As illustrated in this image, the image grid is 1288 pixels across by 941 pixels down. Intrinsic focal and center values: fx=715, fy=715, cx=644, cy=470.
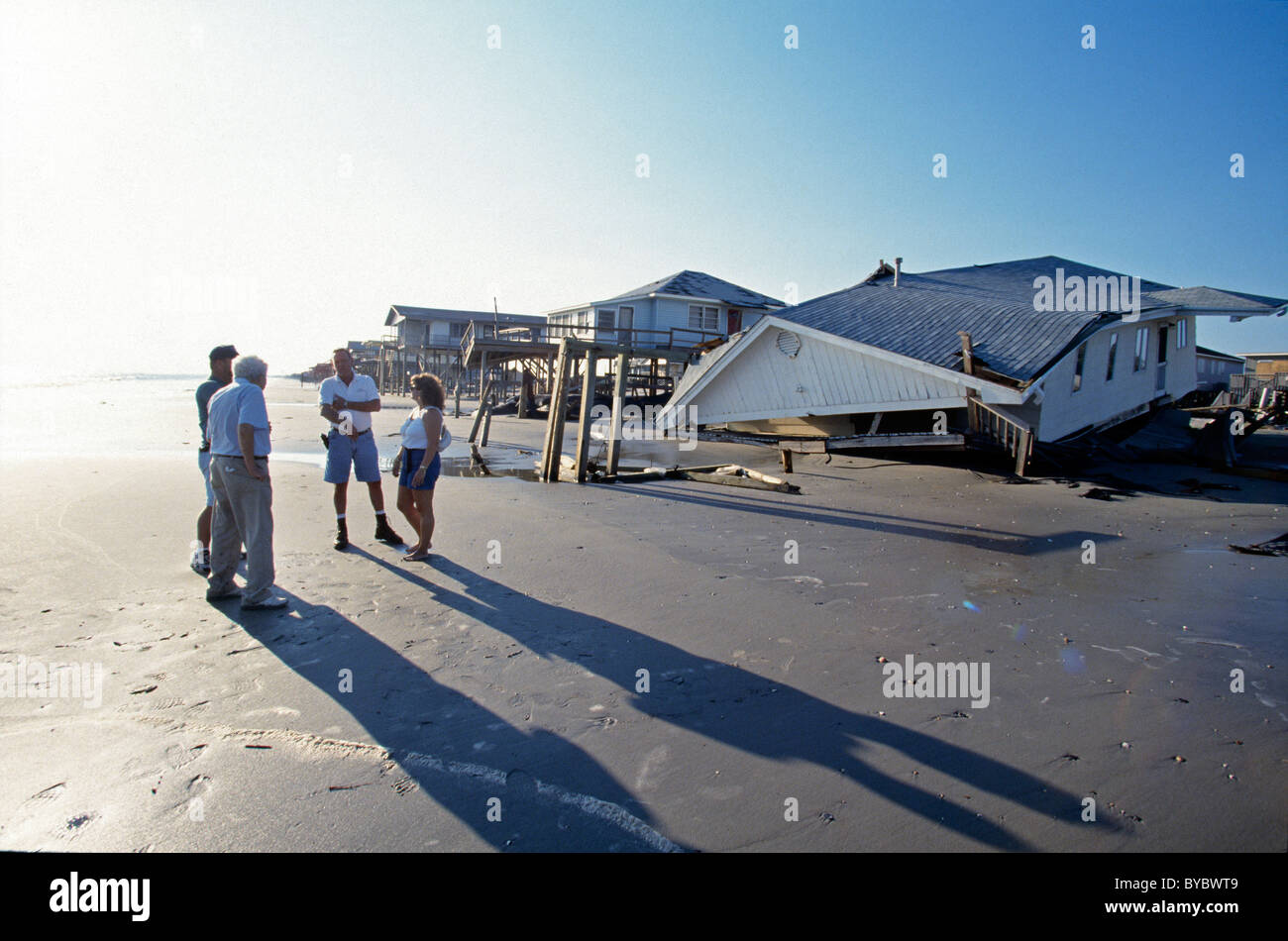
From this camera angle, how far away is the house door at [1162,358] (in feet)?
66.7

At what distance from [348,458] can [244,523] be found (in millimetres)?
1864

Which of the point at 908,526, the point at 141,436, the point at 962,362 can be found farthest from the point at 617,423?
the point at 141,436

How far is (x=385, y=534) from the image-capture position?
7.55m

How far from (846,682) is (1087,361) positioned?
1588cm

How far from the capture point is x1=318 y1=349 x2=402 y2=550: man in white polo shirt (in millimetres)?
7082

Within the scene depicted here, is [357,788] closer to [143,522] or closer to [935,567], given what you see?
[935,567]


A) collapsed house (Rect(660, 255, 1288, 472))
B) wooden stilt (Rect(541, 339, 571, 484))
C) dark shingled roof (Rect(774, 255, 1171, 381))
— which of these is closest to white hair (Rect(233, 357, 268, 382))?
wooden stilt (Rect(541, 339, 571, 484))

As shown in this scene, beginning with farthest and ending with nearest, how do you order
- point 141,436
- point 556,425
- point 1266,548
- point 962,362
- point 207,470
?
point 141,436, point 962,362, point 556,425, point 1266,548, point 207,470

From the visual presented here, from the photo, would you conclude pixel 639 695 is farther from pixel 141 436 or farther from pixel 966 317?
pixel 141 436

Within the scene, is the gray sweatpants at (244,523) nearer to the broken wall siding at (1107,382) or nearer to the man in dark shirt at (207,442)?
the man in dark shirt at (207,442)

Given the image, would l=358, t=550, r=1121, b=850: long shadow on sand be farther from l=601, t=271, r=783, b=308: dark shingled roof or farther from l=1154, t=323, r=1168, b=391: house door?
l=601, t=271, r=783, b=308: dark shingled roof

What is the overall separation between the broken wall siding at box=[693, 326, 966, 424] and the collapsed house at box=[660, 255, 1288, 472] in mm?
33
